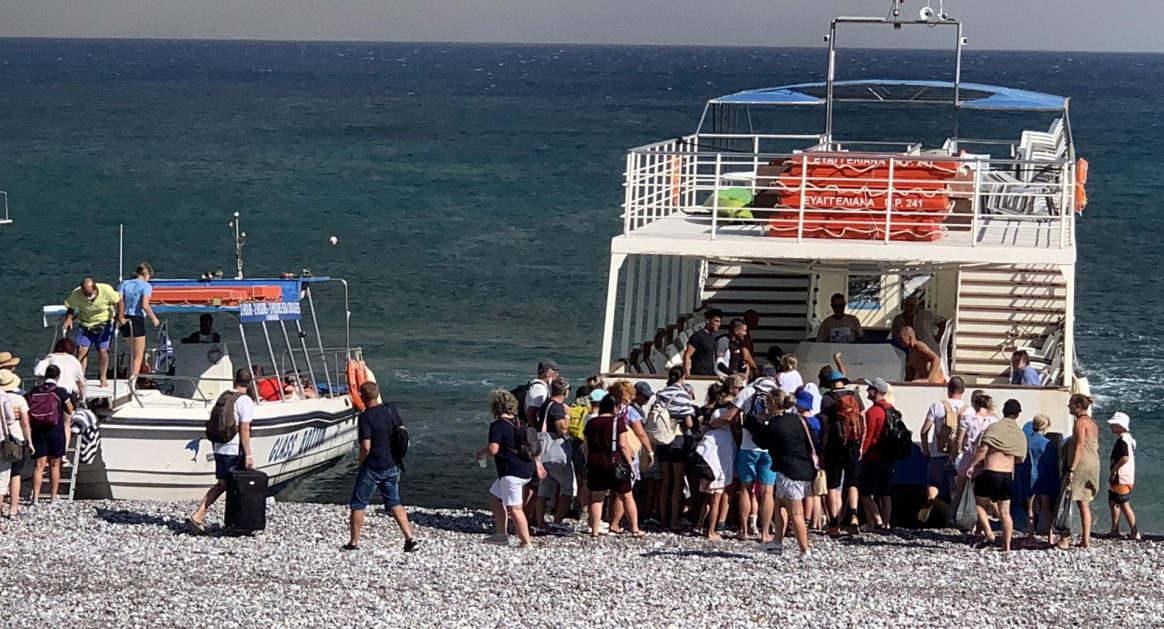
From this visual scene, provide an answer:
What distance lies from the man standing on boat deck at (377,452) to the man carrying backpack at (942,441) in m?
4.44

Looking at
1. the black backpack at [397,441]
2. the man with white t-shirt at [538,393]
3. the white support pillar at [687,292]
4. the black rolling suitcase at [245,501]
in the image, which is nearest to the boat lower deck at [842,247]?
the man with white t-shirt at [538,393]

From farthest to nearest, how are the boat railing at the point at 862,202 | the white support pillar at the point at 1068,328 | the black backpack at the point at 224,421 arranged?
the boat railing at the point at 862,202 < the white support pillar at the point at 1068,328 < the black backpack at the point at 224,421

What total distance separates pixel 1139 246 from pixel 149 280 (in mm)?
42995

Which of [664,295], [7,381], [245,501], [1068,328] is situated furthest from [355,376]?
[1068,328]

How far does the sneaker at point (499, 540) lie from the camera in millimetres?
13391

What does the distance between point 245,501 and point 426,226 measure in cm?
4498

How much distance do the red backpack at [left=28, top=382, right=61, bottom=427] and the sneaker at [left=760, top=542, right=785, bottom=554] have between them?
6.19 metres

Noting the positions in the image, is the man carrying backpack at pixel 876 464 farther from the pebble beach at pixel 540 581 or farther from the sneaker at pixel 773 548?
the sneaker at pixel 773 548

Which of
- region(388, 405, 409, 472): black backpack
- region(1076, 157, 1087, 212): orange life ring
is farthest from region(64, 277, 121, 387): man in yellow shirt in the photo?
region(1076, 157, 1087, 212): orange life ring

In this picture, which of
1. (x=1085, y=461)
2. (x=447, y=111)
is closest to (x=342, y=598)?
(x=1085, y=461)

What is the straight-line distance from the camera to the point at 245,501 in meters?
13.7

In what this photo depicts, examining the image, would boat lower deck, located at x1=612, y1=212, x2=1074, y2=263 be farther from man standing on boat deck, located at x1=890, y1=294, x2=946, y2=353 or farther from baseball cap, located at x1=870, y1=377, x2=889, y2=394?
baseball cap, located at x1=870, y1=377, x2=889, y2=394

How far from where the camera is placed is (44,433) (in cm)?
1480

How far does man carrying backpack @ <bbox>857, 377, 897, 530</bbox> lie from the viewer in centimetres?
1370
